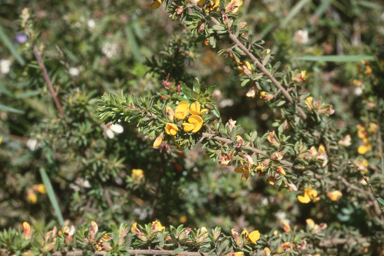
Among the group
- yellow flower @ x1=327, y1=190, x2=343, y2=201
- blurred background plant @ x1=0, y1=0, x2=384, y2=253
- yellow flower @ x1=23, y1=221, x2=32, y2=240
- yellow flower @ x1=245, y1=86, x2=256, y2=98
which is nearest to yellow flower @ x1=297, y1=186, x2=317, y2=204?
yellow flower @ x1=327, y1=190, x2=343, y2=201

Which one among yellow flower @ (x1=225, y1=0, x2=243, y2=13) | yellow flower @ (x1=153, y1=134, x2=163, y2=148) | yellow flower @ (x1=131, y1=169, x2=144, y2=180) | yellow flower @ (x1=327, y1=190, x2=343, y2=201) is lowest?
yellow flower @ (x1=131, y1=169, x2=144, y2=180)

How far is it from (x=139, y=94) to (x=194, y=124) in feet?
4.07

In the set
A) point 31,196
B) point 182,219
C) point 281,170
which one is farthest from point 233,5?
point 31,196

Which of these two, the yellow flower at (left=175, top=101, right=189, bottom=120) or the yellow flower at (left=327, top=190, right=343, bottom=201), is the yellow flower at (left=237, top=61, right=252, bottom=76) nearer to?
the yellow flower at (left=175, top=101, right=189, bottom=120)

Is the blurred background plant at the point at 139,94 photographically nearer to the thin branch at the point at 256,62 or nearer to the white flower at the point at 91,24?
the white flower at the point at 91,24

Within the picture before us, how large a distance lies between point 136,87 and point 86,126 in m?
0.61

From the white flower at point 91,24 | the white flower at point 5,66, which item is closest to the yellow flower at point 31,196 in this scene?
the white flower at point 5,66

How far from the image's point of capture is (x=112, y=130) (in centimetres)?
206

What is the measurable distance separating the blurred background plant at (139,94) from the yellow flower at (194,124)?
1.76ft

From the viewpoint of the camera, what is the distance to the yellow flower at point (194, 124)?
1245 mm

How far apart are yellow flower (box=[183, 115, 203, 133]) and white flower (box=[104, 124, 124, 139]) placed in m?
0.85

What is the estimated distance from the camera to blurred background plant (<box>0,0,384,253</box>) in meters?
2.09

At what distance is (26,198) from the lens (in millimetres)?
2879

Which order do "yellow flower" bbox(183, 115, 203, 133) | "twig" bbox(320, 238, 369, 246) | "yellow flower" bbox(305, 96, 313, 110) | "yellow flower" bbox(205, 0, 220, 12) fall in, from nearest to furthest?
"yellow flower" bbox(183, 115, 203, 133), "yellow flower" bbox(205, 0, 220, 12), "yellow flower" bbox(305, 96, 313, 110), "twig" bbox(320, 238, 369, 246)
